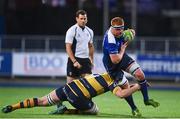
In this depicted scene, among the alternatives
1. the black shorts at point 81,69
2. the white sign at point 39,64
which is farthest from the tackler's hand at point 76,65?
the white sign at point 39,64

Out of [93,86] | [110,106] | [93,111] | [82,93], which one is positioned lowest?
[110,106]

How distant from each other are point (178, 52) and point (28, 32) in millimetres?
7142

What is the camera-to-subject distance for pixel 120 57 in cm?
1573

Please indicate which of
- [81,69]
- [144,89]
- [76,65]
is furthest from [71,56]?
[144,89]

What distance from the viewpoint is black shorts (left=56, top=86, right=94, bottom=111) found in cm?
1588

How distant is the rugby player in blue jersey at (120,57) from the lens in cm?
1570

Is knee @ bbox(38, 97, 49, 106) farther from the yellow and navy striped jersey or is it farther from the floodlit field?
the yellow and navy striped jersey

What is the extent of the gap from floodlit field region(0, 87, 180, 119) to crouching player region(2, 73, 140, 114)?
24 centimetres

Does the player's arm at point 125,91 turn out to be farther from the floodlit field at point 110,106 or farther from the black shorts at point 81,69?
the black shorts at point 81,69

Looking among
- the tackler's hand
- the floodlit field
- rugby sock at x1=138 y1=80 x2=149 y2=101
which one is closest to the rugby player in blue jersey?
rugby sock at x1=138 y1=80 x2=149 y2=101

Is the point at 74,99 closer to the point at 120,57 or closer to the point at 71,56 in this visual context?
the point at 120,57

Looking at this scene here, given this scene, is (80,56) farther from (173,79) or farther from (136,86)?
(173,79)

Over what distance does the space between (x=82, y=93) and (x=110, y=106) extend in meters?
2.70

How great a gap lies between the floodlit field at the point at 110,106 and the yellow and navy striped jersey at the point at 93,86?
49cm
